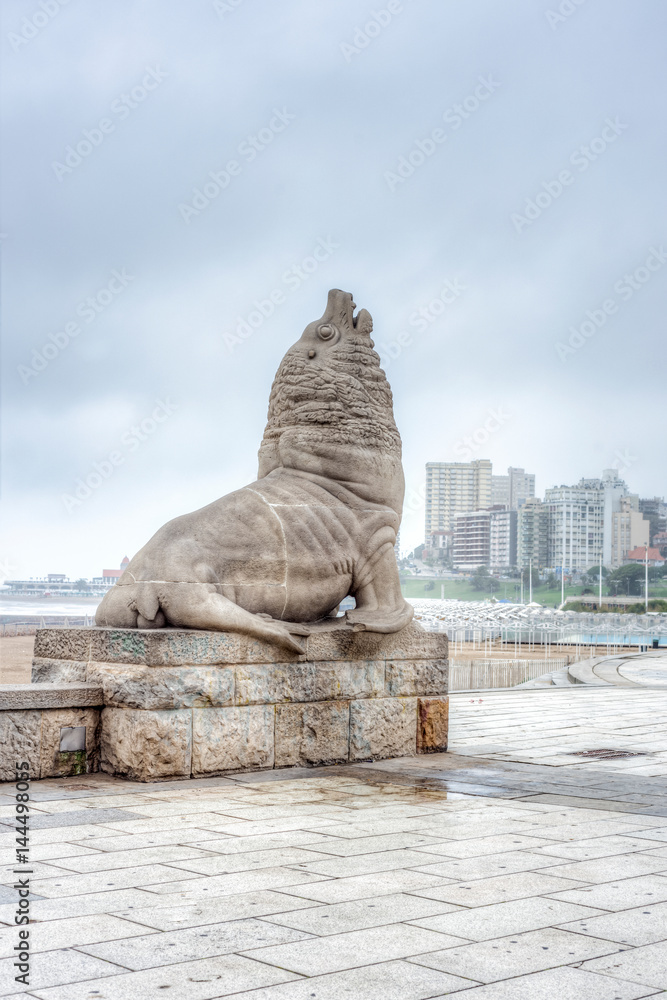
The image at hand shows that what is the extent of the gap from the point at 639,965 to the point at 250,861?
164cm

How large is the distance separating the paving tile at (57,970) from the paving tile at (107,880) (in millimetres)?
637

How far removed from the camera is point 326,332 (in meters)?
7.02

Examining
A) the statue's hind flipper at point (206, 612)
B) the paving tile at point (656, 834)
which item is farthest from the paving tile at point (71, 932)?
the statue's hind flipper at point (206, 612)

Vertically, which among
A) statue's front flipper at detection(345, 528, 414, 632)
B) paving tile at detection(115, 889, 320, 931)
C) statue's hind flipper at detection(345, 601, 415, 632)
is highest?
statue's front flipper at detection(345, 528, 414, 632)

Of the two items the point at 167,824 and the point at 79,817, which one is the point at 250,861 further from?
the point at 79,817

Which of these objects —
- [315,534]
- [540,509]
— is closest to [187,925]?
[315,534]

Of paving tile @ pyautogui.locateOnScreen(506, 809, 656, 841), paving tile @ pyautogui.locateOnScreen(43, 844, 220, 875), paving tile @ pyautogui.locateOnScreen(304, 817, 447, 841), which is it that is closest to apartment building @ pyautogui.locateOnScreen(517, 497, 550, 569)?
paving tile @ pyautogui.locateOnScreen(506, 809, 656, 841)

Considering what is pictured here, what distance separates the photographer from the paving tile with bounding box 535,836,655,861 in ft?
13.7

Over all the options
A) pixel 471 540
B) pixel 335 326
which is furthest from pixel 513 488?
pixel 335 326

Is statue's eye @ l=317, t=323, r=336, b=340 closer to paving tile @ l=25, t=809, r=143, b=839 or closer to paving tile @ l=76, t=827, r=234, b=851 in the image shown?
paving tile @ l=25, t=809, r=143, b=839

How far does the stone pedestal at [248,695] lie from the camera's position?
578 cm

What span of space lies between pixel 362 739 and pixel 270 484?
1755mm

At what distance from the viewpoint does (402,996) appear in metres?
2.60

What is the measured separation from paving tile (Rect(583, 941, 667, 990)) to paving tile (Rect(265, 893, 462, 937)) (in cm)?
41
